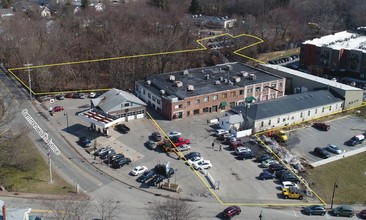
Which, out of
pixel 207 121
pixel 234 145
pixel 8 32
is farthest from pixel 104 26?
pixel 234 145

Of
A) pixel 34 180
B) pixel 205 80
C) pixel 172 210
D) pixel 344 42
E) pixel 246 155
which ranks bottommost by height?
pixel 34 180

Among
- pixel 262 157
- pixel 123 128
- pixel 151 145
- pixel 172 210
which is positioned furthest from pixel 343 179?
pixel 123 128

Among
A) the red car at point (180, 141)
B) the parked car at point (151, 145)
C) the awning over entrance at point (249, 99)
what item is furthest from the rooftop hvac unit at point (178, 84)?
the parked car at point (151, 145)

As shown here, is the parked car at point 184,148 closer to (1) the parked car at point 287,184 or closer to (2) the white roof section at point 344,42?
(1) the parked car at point 287,184

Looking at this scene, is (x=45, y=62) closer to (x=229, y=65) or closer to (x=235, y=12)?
(x=229, y=65)

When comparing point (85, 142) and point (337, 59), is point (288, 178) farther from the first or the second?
point (337, 59)
